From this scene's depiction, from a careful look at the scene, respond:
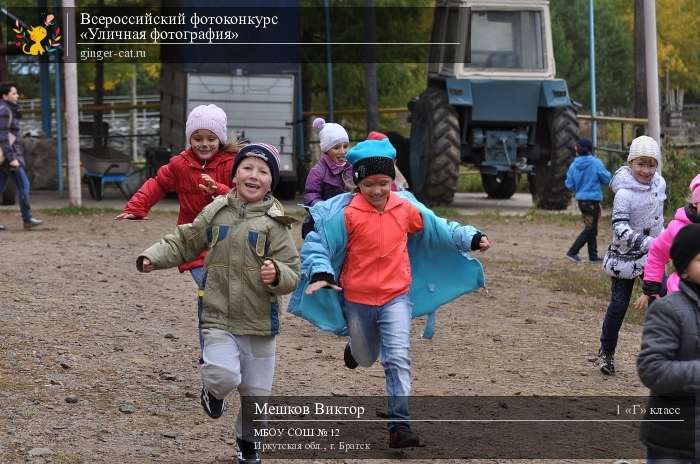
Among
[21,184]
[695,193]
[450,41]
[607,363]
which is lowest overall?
[607,363]

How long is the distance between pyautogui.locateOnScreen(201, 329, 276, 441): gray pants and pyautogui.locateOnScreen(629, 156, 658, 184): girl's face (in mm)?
3301

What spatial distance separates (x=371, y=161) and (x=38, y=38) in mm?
16591

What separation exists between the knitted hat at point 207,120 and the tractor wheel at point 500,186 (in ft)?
57.8

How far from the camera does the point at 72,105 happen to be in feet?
65.3

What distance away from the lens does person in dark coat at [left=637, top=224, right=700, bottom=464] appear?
492cm

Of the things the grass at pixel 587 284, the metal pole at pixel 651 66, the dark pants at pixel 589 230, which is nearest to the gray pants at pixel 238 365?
the grass at pixel 587 284

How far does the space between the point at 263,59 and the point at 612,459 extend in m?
16.0

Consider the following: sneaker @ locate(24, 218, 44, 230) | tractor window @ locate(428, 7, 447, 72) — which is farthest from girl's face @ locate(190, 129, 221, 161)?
tractor window @ locate(428, 7, 447, 72)

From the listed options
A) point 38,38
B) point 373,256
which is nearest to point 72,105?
point 38,38

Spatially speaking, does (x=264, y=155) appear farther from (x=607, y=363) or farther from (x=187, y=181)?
(x=607, y=363)

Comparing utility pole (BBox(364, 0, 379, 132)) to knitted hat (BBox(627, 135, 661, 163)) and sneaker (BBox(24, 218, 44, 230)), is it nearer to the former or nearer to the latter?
sneaker (BBox(24, 218, 44, 230))

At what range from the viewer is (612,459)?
6859 mm

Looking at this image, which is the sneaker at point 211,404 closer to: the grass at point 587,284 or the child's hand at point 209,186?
the child's hand at point 209,186

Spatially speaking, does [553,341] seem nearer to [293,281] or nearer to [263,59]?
[293,281]
